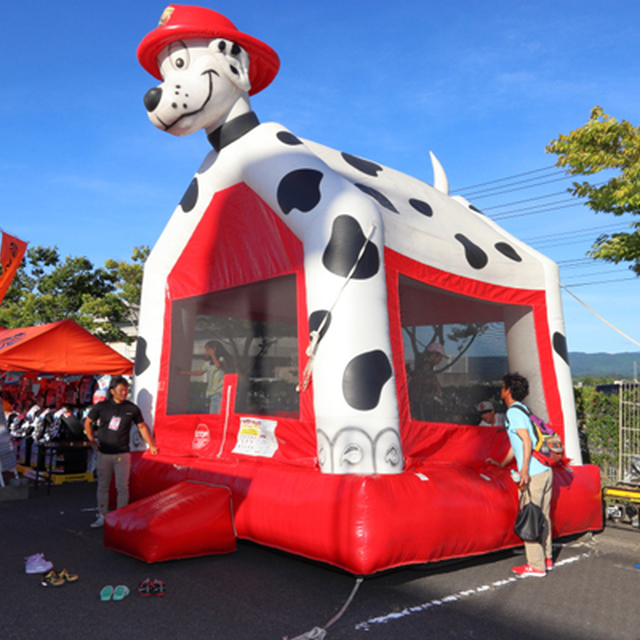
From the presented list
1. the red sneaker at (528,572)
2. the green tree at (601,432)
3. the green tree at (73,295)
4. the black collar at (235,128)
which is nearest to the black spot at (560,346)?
the green tree at (601,432)

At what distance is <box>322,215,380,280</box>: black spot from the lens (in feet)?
16.4

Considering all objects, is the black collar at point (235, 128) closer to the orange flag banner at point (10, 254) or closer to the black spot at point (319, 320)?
the black spot at point (319, 320)

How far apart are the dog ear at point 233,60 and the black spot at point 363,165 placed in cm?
123

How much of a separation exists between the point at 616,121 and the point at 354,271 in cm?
597

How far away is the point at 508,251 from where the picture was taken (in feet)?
22.5

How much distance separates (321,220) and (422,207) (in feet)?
5.52

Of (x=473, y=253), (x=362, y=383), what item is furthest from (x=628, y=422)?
(x=362, y=383)

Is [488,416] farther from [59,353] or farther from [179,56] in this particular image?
[59,353]

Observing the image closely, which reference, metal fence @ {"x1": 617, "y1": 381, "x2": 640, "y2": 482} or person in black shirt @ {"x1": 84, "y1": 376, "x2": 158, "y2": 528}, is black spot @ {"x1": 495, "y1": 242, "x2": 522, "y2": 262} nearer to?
metal fence @ {"x1": 617, "y1": 381, "x2": 640, "y2": 482}

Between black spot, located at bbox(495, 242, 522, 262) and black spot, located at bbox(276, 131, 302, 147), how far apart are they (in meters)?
2.36

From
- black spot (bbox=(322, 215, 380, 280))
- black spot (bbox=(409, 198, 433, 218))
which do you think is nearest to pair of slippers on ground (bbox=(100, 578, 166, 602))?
black spot (bbox=(322, 215, 380, 280))

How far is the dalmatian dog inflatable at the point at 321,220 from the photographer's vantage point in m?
4.84

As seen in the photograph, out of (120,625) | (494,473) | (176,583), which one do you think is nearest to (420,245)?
(494,473)

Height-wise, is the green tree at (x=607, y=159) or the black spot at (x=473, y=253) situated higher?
the green tree at (x=607, y=159)
